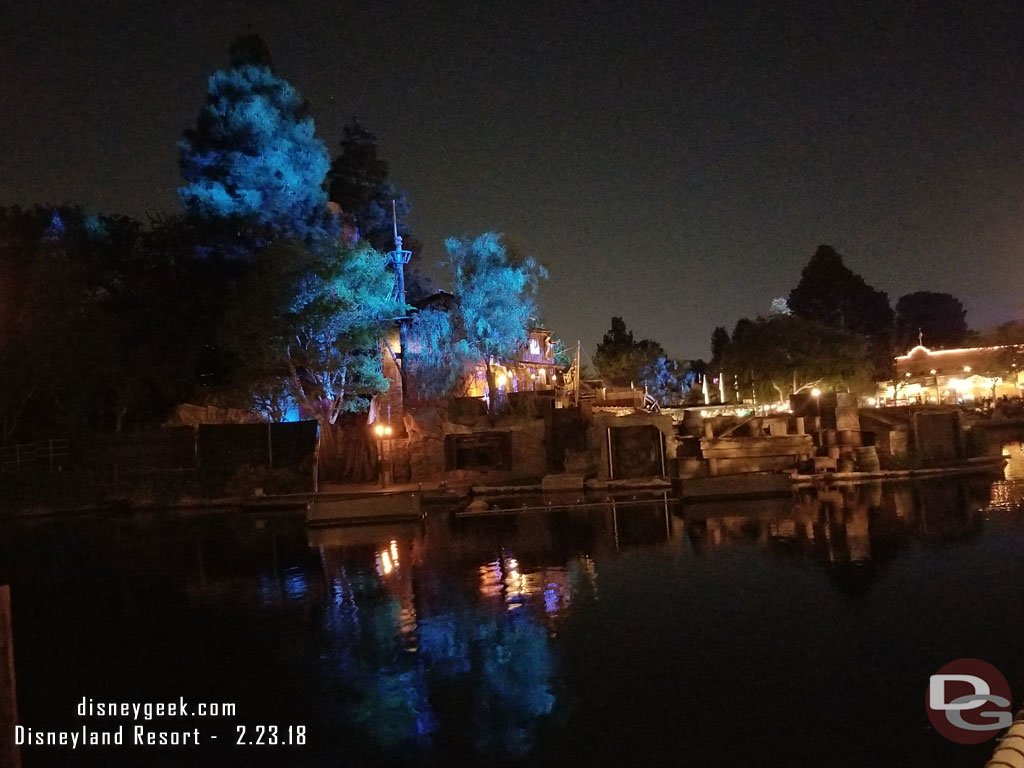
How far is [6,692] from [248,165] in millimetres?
35795

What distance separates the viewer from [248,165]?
37.9 m

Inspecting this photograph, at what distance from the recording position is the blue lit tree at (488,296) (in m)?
35.3

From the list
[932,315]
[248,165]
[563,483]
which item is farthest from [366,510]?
[932,315]

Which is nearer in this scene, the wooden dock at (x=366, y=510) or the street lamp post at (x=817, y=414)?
the wooden dock at (x=366, y=510)

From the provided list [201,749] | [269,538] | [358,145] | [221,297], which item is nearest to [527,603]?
[201,749]

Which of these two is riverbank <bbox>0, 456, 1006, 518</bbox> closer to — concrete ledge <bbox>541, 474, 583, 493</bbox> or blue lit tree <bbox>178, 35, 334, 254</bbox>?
concrete ledge <bbox>541, 474, 583, 493</bbox>

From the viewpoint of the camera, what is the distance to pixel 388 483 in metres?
31.3

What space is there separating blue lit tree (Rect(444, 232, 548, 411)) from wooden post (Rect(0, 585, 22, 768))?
2926 centimetres

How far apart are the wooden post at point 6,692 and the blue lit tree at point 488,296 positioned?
29.3m

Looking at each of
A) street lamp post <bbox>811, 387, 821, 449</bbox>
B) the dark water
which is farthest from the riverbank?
the dark water

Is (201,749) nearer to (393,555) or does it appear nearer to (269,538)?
(393,555)

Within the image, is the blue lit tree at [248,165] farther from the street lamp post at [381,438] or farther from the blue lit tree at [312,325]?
the street lamp post at [381,438]

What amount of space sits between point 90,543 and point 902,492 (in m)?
24.1

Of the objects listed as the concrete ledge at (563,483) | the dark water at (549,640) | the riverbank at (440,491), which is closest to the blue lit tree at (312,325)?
the riverbank at (440,491)
